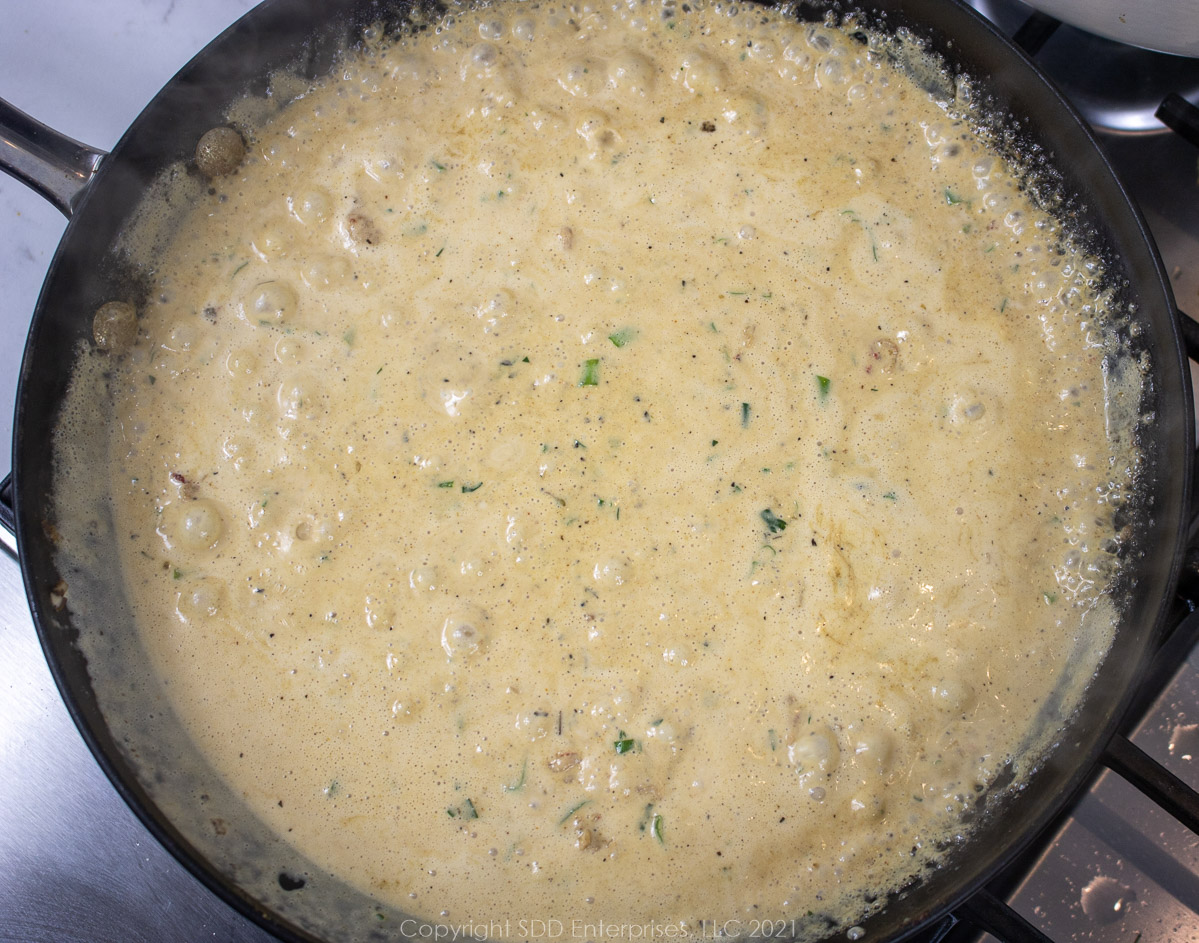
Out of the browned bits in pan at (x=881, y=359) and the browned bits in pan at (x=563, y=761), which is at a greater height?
the browned bits in pan at (x=881, y=359)

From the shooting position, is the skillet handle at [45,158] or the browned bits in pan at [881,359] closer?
the skillet handle at [45,158]

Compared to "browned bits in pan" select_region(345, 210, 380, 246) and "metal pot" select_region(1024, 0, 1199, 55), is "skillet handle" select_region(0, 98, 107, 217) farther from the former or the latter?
"metal pot" select_region(1024, 0, 1199, 55)

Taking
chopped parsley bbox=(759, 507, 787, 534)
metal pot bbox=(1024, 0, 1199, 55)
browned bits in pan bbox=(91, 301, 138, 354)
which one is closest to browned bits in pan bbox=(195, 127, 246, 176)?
browned bits in pan bbox=(91, 301, 138, 354)

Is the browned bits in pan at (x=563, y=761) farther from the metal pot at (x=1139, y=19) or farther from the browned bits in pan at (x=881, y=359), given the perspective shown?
the metal pot at (x=1139, y=19)

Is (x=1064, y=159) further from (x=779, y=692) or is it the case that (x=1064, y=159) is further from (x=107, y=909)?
(x=107, y=909)

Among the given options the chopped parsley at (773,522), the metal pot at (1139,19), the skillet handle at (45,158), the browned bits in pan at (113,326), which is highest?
the metal pot at (1139,19)

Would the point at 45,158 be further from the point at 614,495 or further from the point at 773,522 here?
the point at 773,522

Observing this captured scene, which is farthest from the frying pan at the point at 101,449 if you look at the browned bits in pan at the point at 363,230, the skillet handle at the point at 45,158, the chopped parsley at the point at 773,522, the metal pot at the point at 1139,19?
the chopped parsley at the point at 773,522
